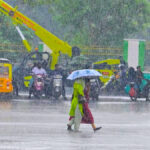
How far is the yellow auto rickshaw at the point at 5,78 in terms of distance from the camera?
88.7 ft

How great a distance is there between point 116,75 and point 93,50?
681 cm

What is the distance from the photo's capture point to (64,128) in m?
16.6

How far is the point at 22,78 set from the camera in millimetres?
32344

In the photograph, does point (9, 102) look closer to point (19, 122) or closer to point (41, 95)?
point (41, 95)

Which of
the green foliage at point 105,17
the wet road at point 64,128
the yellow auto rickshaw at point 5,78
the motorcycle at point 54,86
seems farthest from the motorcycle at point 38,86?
the green foliage at point 105,17

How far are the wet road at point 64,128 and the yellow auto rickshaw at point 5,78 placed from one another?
1601 millimetres

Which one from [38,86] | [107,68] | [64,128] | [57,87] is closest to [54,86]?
[57,87]

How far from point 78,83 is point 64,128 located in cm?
113

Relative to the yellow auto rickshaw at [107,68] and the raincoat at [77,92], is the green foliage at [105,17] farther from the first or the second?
the raincoat at [77,92]

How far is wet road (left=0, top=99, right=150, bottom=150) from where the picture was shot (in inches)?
515

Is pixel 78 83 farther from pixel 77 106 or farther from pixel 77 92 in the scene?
pixel 77 106

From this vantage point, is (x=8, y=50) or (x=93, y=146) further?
(x=8, y=50)

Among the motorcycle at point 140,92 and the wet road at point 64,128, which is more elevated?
the motorcycle at point 140,92

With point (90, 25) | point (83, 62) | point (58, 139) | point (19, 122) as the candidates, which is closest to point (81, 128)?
point (19, 122)
